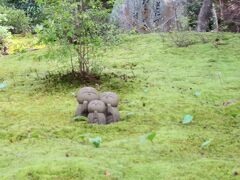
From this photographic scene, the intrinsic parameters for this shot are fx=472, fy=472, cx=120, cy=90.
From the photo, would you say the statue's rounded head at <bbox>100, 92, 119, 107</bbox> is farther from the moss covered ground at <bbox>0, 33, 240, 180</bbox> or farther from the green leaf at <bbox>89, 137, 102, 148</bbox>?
the green leaf at <bbox>89, 137, 102, 148</bbox>

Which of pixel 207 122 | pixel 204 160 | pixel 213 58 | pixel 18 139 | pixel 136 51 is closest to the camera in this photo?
pixel 204 160

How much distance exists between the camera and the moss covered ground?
3.32 meters

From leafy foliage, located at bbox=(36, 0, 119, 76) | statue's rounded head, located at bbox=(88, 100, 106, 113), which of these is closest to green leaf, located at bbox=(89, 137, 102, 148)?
statue's rounded head, located at bbox=(88, 100, 106, 113)

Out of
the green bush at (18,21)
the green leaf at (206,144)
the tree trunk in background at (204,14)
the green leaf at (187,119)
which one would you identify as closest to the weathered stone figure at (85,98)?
the green leaf at (187,119)

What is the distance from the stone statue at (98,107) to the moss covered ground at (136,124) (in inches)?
5.1

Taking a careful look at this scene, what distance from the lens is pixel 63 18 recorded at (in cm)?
629

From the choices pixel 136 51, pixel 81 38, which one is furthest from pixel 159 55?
pixel 81 38

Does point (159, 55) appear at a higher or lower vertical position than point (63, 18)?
lower

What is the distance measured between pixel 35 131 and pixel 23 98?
1.68 m

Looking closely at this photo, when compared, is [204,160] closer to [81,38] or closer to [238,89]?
[238,89]

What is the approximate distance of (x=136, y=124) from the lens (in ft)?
15.4

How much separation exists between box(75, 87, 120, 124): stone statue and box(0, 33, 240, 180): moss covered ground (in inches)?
5.1

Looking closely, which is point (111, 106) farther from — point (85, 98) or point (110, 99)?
point (85, 98)

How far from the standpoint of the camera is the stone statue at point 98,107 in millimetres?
4707
